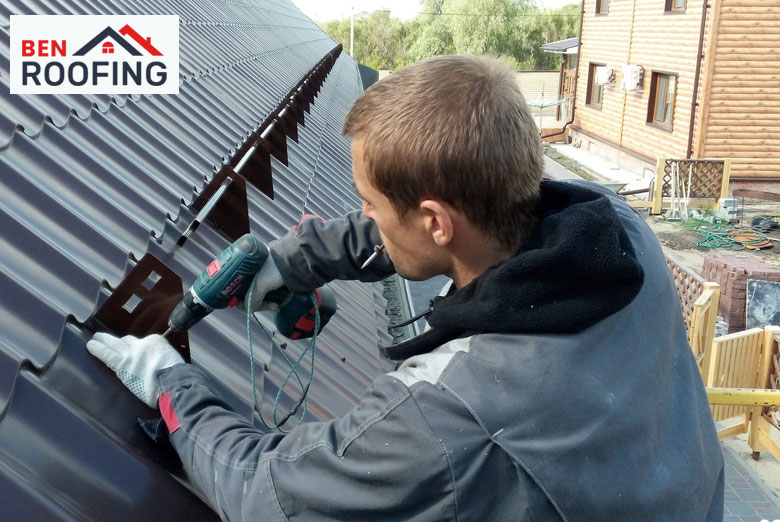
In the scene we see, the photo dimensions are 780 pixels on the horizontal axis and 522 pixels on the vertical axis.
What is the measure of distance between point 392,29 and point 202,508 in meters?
63.2

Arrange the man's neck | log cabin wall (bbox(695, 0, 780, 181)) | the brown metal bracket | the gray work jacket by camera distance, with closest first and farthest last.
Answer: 1. the gray work jacket
2. the man's neck
3. the brown metal bracket
4. log cabin wall (bbox(695, 0, 780, 181))

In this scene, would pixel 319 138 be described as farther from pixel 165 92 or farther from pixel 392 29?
pixel 392 29

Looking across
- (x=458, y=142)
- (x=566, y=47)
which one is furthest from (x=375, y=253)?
(x=566, y=47)

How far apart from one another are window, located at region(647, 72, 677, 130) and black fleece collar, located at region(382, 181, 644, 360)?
22618 mm

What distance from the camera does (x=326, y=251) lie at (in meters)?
2.72

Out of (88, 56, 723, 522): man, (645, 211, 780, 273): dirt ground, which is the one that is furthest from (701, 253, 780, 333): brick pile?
(88, 56, 723, 522): man

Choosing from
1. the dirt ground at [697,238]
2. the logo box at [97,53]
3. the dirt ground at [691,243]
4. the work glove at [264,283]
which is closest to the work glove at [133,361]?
the work glove at [264,283]

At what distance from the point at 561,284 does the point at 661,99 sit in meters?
23.8

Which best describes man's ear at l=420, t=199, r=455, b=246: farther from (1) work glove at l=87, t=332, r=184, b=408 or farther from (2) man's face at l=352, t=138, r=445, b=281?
(1) work glove at l=87, t=332, r=184, b=408

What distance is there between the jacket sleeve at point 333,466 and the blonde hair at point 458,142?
0.44 m

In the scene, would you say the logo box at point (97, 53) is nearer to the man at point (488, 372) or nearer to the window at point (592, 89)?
the man at point (488, 372)

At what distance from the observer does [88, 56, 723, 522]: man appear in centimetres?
155

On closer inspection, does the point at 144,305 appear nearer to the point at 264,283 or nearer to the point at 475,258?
the point at 264,283

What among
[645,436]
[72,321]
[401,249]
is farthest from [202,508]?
[645,436]
